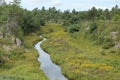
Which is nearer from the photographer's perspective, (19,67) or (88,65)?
(19,67)

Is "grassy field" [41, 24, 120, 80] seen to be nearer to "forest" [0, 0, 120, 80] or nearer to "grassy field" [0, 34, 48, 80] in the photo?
"forest" [0, 0, 120, 80]

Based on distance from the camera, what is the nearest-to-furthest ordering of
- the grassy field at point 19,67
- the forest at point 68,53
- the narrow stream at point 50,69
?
1. the grassy field at point 19,67
2. the forest at point 68,53
3. the narrow stream at point 50,69

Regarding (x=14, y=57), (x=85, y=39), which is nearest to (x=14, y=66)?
(x=14, y=57)

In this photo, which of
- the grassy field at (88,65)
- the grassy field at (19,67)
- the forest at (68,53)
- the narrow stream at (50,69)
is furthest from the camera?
the narrow stream at (50,69)

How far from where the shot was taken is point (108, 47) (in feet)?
257

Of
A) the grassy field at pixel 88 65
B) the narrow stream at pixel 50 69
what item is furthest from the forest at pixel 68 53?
the narrow stream at pixel 50 69

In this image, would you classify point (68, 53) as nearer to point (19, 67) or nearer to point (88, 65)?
point (88, 65)

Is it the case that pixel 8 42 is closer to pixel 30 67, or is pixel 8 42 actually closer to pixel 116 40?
pixel 30 67

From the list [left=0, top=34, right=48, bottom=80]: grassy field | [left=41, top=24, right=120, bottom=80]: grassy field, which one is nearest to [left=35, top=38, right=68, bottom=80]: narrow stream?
[left=41, top=24, right=120, bottom=80]: grassy field

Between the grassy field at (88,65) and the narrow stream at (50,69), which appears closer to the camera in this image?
the grassy field at (88,65)

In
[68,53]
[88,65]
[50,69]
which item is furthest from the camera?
[68,53]

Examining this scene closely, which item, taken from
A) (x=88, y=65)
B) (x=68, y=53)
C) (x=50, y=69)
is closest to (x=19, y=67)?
(x=50, y=69)

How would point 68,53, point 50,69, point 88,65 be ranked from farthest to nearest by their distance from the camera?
1. point 68,53
2. point 50,69
3. point 88,65

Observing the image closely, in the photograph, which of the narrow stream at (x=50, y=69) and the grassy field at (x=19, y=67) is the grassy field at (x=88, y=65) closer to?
the narrow stream at (x=50, y=69)
